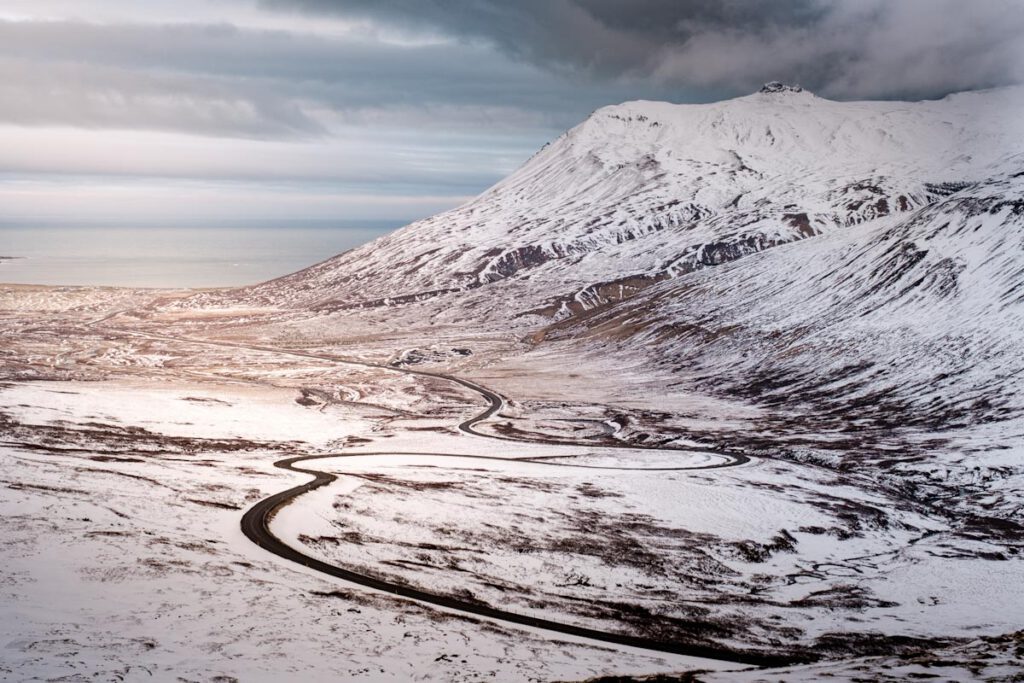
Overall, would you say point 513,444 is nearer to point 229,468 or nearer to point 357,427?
point 357,427

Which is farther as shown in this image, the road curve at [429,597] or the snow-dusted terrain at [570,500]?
the road curve at [429,597]

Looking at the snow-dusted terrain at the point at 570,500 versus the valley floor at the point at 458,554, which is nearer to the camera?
the valley floor at the point at 458,554

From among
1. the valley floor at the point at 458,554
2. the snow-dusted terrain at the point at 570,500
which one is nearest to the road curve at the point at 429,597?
the valley floor at the point at 458,554

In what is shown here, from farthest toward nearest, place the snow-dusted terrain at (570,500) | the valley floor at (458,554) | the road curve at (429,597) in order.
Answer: the road curve at (429,597) → the snow-dusted terrain at (570,500) → the valley floor at (458,554)

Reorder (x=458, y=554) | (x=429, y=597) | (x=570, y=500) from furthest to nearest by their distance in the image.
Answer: (x=570, y=500) → (x=458, y=554) → (x=429, y=597)

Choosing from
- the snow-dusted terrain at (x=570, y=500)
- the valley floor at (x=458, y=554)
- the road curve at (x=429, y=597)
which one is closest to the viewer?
the valley floor at (x=458, y=554)

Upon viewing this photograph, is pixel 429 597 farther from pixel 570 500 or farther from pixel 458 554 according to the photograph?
pixel 570 500

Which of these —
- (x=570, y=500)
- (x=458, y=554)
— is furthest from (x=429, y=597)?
(x=570, y=500)

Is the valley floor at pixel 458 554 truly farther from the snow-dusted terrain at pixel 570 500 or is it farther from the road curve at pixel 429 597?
the road curve at pixel 429 597
